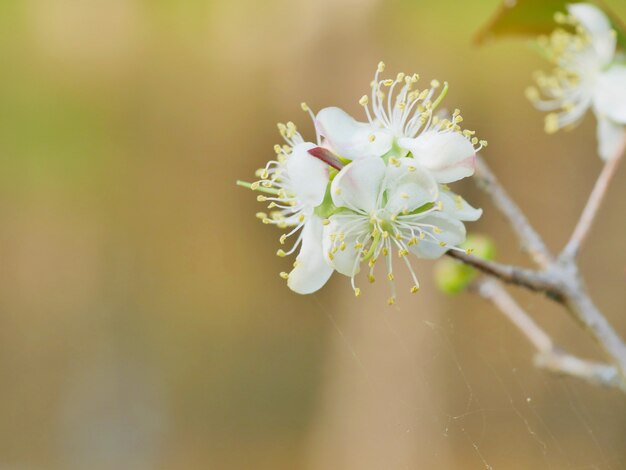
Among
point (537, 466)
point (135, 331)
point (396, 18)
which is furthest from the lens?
point (135, 331)

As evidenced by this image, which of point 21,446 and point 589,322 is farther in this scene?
point 21,446

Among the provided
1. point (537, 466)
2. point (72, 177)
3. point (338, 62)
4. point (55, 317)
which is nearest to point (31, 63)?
point (72, 177)

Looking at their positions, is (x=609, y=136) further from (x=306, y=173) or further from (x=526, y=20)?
(x=306, y=173)

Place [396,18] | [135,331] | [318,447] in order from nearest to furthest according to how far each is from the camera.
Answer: [318,447] → [396,18] → [135,331]

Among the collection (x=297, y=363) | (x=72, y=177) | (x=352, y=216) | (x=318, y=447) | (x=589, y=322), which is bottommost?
(x=318, y=447)

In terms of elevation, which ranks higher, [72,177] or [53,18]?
[53,18]


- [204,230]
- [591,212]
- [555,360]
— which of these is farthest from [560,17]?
[204,230]

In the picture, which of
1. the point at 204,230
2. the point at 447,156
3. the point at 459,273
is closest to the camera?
the point at 447,156

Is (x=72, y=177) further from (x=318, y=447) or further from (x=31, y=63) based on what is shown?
(x=318, y=447)
